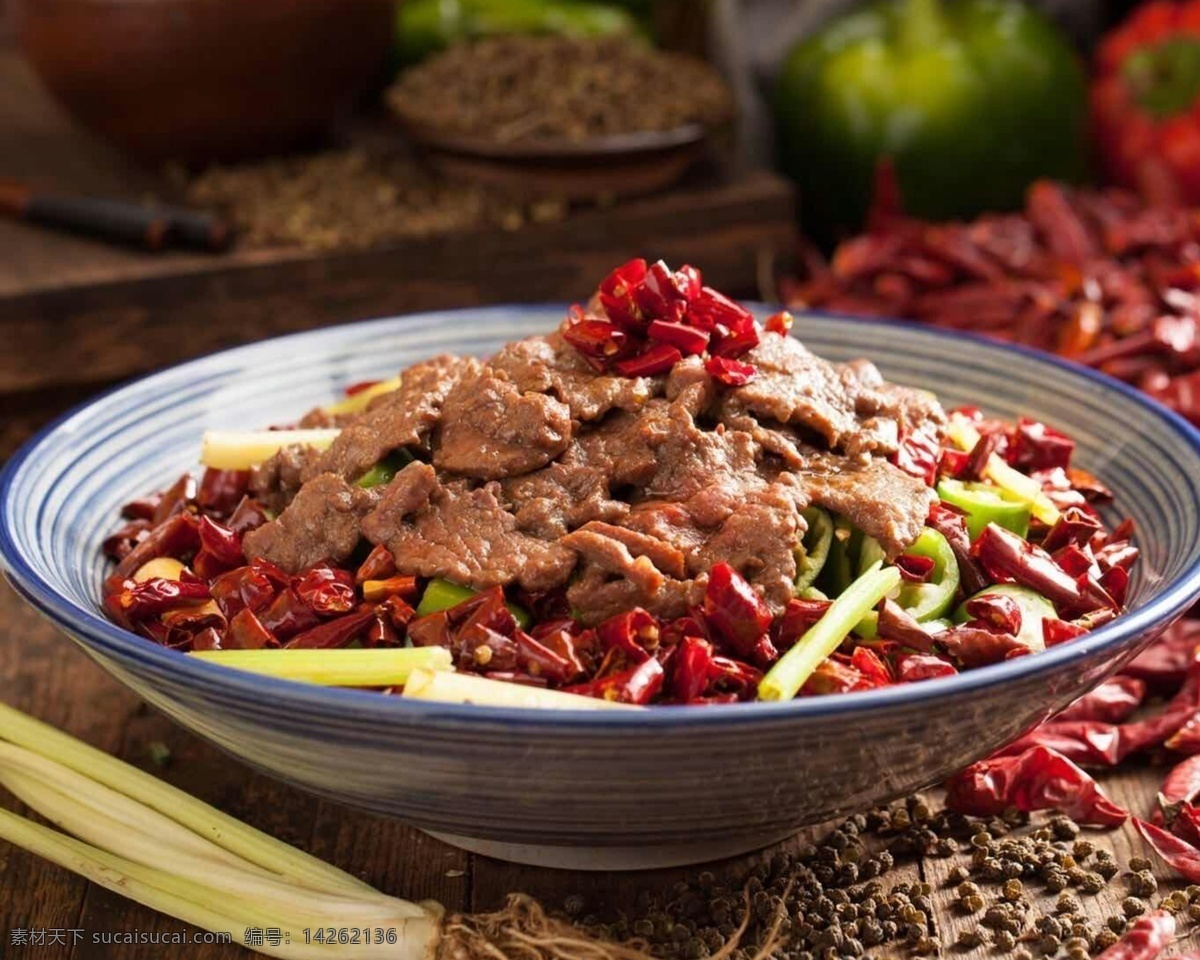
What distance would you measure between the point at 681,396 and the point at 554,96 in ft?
12.5

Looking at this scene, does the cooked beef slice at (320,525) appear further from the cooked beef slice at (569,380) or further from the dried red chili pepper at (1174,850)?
the dried red chili pepper at (1174,850)

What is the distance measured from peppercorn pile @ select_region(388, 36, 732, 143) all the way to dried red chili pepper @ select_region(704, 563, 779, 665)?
3.96m

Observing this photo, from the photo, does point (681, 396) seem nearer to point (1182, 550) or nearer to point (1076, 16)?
point (1182, 550)

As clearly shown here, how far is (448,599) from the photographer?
Answer: 11.2ft

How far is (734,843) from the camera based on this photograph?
3.54 metres

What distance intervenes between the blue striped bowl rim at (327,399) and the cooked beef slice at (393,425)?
0.67 m

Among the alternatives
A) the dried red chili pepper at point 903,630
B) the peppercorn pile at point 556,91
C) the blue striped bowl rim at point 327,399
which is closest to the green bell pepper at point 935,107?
the peppercorn pile at point 556,91

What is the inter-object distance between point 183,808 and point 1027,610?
1.96m

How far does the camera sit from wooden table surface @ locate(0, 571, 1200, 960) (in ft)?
11.2

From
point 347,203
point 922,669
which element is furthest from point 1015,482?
point 347,203

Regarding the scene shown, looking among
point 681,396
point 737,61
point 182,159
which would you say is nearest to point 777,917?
point 681,396

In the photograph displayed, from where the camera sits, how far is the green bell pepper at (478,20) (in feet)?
27.2

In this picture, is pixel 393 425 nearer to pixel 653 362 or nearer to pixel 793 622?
pixel 653 362

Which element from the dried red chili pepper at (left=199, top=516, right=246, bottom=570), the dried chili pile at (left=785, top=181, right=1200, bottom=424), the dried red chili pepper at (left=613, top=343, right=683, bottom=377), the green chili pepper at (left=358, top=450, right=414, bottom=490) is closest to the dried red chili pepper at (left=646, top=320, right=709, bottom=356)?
the dried red chili pepper at (left=613, top=343, right=683, bottom=377)
